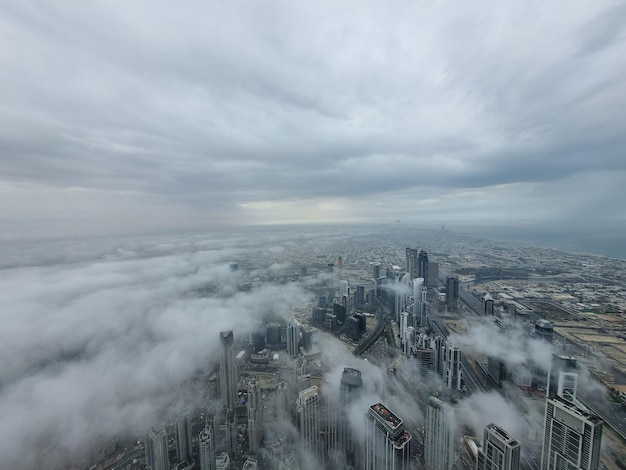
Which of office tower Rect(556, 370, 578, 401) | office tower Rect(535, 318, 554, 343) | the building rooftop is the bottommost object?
office tower Rect(556, 370, 578, 401)

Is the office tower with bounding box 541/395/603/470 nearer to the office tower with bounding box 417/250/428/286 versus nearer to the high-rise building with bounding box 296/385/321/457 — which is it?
the high-rise building with bounding box 296/385/321/457

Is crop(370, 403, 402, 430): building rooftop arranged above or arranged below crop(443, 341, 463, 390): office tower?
above

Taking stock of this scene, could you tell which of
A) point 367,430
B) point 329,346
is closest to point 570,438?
point 367,430

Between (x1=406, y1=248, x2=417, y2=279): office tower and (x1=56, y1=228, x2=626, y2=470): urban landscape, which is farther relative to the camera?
(x1=406, y1=248, x2=417, y2=279): office tower

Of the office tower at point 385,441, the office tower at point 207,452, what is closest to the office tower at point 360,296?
the office tower at point 385,441

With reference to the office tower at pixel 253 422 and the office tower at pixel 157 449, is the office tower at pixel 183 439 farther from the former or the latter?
the office tower at pixel 253 422

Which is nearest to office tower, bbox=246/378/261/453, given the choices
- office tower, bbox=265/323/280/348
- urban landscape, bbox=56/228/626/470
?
urban landscape, bbox=56/228/626/470

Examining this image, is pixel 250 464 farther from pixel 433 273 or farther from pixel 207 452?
pixel 433 273
